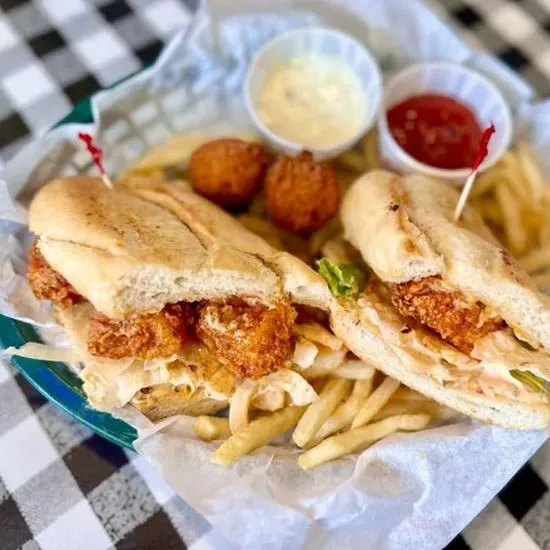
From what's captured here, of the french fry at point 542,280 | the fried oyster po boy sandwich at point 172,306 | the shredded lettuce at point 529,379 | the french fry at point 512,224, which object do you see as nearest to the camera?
the fried oyster po boy sandwich at point 172,306

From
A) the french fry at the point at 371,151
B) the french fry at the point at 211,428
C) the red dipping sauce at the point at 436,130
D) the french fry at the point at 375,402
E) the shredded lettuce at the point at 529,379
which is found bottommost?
the french fry at the point at 211,428

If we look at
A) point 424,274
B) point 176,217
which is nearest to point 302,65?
point 176,217


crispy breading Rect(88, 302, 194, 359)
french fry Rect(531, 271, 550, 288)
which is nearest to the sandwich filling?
crispy breading Rect(88, 302, 194, 359)

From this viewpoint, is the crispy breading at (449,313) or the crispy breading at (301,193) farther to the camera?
the crispy breading at (301,193)

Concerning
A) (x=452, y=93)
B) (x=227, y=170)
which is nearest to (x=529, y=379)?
(x=227, y=170)

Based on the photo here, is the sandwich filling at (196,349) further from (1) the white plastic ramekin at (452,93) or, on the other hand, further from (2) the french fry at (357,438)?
(1) the white plastic ramekin at (452,93)

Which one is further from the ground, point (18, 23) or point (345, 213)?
point (18, 23)

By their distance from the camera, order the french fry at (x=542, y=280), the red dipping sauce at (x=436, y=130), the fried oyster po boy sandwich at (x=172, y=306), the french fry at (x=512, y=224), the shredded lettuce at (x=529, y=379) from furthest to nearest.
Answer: the red dipping sauce at (x=436, y=130) → the french fry at (x=512, y=224) → the french fry at (x=542, y=280) → the shredded lettuce at (x=529, y=379) → the fried oyster po boy sandwich at (x=172, y=306)

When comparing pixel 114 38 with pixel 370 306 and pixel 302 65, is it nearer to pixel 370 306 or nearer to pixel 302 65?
pixel 302 65

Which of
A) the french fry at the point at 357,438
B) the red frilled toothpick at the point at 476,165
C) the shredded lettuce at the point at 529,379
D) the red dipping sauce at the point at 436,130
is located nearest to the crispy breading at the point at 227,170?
the red dipping sauce at the point at 436,130
